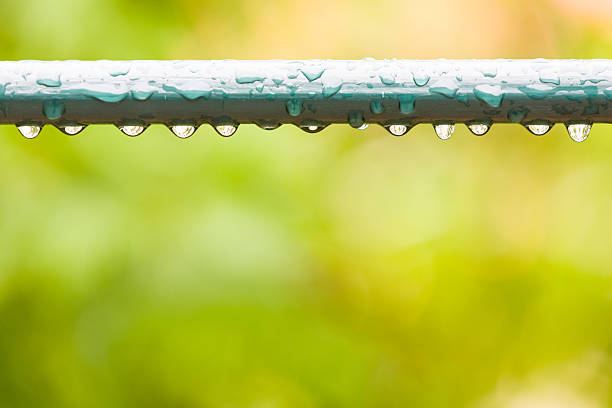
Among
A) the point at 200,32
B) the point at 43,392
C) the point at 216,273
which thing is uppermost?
the point at 200,32

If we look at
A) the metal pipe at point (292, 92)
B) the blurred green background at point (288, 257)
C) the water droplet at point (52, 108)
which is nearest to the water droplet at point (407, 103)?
the metal pipe at point (292, 92)

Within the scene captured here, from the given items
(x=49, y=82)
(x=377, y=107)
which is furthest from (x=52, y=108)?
(x=377, y=107)

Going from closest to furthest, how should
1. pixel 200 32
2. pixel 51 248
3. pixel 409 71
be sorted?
pixel 409 71 < pixel 51 248 < pixel 200 32

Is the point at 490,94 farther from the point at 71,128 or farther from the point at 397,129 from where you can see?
the point at 71,128

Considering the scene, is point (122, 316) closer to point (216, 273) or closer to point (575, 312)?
point (216, 273)

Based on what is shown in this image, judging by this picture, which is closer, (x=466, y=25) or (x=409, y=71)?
(x=409, y=71)

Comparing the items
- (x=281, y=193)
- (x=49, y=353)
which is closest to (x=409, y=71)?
(x=281, y=193)

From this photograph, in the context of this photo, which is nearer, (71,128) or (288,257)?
(71,128)
